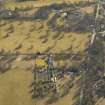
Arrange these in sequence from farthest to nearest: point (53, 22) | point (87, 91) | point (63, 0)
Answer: point (63, 0), point (53, 22), point (87, 91)

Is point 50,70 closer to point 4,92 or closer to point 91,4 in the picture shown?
point 4,92

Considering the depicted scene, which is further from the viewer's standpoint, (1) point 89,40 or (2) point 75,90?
(1) point 89,40

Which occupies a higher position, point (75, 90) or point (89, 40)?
point (89, 40)

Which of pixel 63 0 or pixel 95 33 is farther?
pixel 63 0

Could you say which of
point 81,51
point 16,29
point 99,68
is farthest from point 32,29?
point 99,68

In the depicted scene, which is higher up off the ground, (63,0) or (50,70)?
(63,0)

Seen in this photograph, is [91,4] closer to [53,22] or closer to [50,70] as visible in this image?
[53,22]

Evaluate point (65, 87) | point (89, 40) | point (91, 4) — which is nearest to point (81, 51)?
point (89, 40)

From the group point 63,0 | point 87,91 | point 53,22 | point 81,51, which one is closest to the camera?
point 87,91

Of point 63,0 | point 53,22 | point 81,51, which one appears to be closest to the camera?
point 81,51
